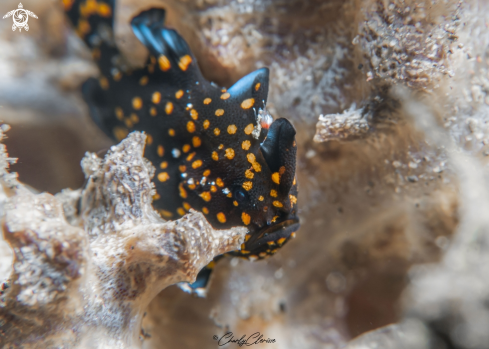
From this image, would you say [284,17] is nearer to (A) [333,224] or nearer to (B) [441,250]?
(A) [333,224]

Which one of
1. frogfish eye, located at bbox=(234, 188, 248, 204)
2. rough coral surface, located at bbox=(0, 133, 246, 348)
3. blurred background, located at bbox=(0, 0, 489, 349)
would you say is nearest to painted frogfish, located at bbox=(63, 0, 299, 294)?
frogfish eye, located at bbox=(234, 188, 248, 204)

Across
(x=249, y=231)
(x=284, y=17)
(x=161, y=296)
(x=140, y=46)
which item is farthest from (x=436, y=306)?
(x=140, y=46)

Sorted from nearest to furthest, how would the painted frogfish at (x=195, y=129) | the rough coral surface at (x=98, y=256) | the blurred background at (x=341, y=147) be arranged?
the rough coral surface at (x=98, y=256), the blurred background at (x=341, y=147), the painted frogfish at (x=195, y=129)

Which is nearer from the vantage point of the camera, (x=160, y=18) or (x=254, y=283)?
(x=160, y=18)

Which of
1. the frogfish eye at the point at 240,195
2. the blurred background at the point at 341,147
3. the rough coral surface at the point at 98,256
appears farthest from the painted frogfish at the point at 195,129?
the rough coral surface at the point at 98,256
